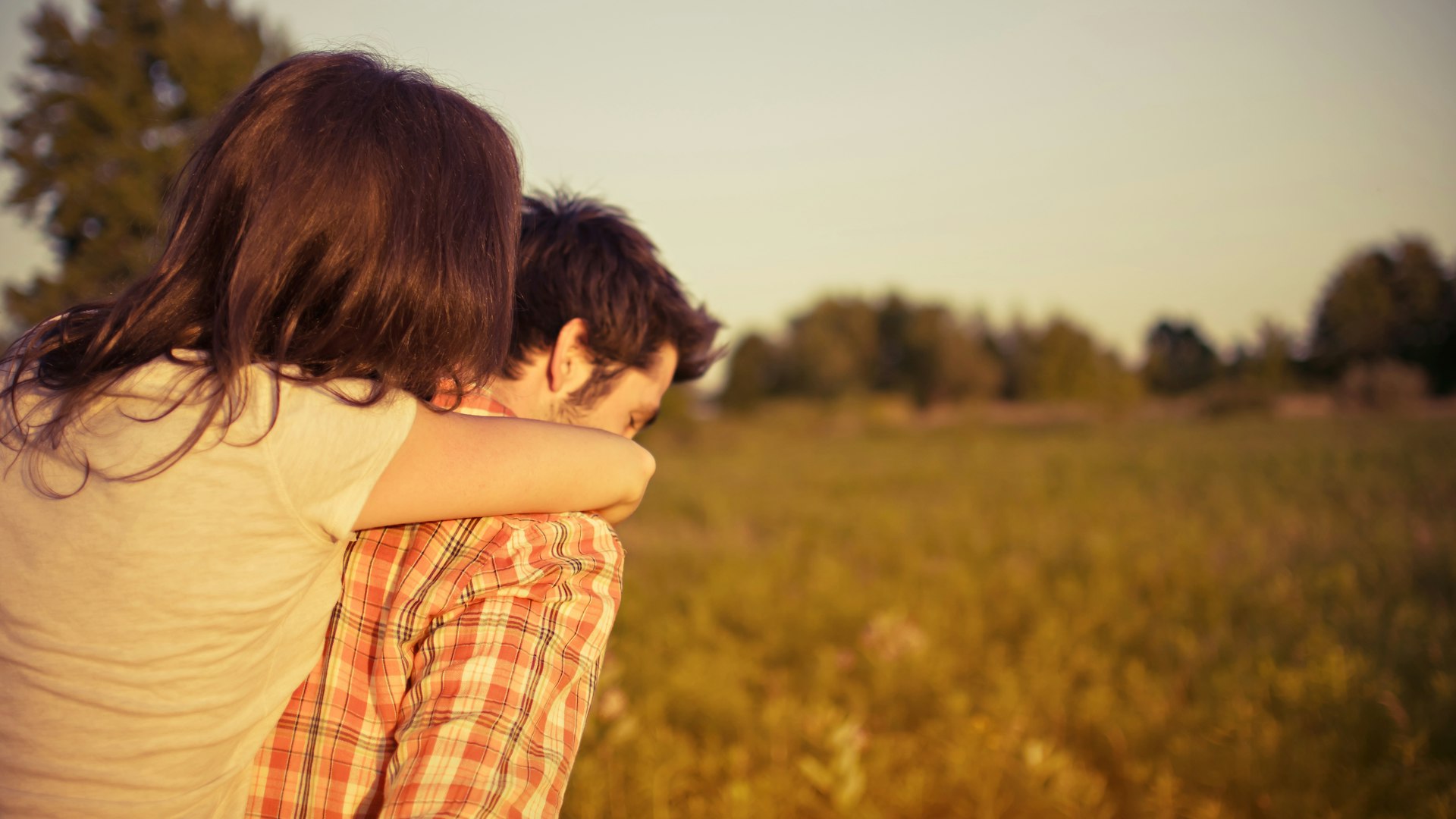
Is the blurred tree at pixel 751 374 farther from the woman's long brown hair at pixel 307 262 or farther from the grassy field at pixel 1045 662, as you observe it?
the woman's long brown hair at pixel 307 262

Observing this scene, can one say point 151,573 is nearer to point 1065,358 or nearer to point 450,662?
point 450,662

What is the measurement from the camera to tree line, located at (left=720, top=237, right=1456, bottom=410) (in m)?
23.4

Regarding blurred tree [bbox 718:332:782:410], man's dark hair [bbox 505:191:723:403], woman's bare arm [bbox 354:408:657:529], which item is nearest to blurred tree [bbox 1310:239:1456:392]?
man's dark hair [bbox 505:191:723:403]

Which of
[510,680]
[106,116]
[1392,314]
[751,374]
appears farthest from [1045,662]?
[751,374]

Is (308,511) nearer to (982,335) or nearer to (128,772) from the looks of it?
(128,772)

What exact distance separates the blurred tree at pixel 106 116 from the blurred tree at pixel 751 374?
3909cm

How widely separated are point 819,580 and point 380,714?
15.9 feet

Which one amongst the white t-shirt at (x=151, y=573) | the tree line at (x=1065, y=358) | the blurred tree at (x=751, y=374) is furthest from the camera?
the blurred tree at (x=751, y=374)

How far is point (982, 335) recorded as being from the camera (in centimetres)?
5106

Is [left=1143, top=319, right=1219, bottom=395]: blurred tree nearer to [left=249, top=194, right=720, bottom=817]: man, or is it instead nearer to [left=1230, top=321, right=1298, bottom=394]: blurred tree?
[left=1230, top=321, right=1298, bottom=394]: blurred tree

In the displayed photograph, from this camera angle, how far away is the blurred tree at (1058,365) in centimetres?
4506

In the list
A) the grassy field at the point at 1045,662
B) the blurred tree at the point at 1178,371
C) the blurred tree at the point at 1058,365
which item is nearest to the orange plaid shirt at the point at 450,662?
the grassy field at the point at 1045,662

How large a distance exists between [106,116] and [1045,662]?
7.07m

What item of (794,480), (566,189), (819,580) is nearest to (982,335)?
(794,480)
